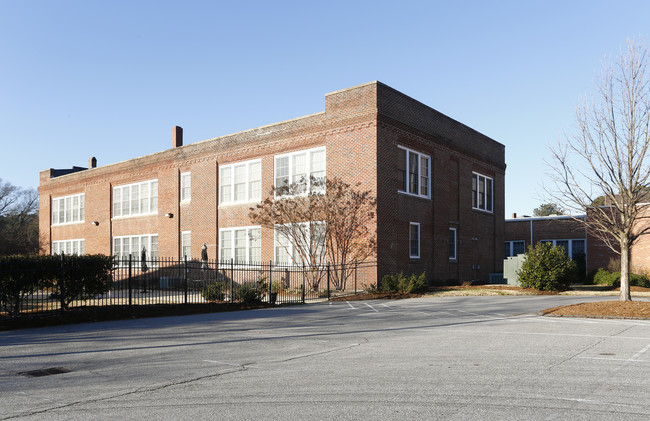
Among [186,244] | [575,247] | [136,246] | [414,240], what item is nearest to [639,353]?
[414,240]

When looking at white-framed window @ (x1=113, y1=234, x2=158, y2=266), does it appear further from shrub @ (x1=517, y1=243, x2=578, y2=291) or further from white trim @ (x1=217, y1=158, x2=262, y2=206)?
shrub @ (x1=517, y1=243, x2=578, y2=291)

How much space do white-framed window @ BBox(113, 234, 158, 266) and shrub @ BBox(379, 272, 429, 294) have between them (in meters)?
17.6

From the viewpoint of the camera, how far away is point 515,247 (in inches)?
1790

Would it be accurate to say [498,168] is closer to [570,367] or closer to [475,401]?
[570,367]

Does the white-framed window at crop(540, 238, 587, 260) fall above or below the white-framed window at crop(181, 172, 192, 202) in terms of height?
below

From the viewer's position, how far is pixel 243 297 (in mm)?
19844

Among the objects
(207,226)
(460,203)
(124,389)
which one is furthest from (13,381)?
(460,203)

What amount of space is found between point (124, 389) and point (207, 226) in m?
25.2

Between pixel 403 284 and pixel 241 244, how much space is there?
10.2 m

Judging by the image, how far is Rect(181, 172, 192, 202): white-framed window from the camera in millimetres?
33769

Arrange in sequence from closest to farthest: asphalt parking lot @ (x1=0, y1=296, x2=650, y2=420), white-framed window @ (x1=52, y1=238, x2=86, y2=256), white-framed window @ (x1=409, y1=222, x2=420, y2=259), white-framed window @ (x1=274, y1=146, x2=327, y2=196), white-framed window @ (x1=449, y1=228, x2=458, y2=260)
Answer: asphalt parking lot @ (x1=0, y1=296, x2=650, y2=420)
white-framed window @ (x1=274, y1=146, x2=327, y2=196)
white-framed window @ (x1=409, y1=222, x2=420, y2=259)
white-framed window @ (x1=449, y1=228, x2=458, y2=260)
white-framed window @ (x1=52, y1=238, x2=86, y2=256)

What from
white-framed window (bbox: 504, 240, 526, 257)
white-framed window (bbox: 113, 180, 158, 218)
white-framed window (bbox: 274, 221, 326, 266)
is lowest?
white-framed window (bbox: 504, 240, 526, 257)

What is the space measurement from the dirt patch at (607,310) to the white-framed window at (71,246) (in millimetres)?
35659

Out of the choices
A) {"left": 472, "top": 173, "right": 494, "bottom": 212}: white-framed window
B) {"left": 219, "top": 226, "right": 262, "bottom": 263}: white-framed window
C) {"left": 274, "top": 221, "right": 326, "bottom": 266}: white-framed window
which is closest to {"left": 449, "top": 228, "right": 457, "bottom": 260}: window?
{"left": 472, "top": 173, "right": 494, "bottom": 212}: white-framed window
